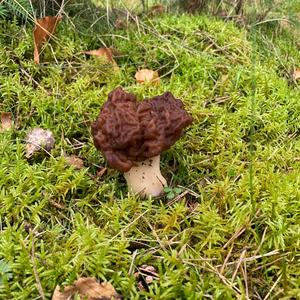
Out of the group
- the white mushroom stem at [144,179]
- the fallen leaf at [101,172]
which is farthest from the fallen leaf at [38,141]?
the white mushroom stem at [144,179]

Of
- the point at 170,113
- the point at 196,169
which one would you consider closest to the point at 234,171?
the point at 196,169

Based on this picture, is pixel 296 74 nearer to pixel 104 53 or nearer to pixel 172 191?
pixel 104 53

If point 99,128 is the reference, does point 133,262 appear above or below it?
below

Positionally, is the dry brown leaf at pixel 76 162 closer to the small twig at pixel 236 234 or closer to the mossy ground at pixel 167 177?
the mossy ground at pixel 167 177

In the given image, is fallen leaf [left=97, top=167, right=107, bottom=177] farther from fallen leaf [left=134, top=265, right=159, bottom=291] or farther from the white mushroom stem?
fallen leaf [left=134, top=265, right=159, bottom=291]

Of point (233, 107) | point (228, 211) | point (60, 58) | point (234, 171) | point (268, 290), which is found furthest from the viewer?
point (60, 58)

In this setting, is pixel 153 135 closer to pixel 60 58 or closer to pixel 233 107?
pixel 233 107

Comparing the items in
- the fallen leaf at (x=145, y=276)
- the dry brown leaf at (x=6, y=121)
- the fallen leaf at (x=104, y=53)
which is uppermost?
the fallen leaf at (x=104, y=53)
